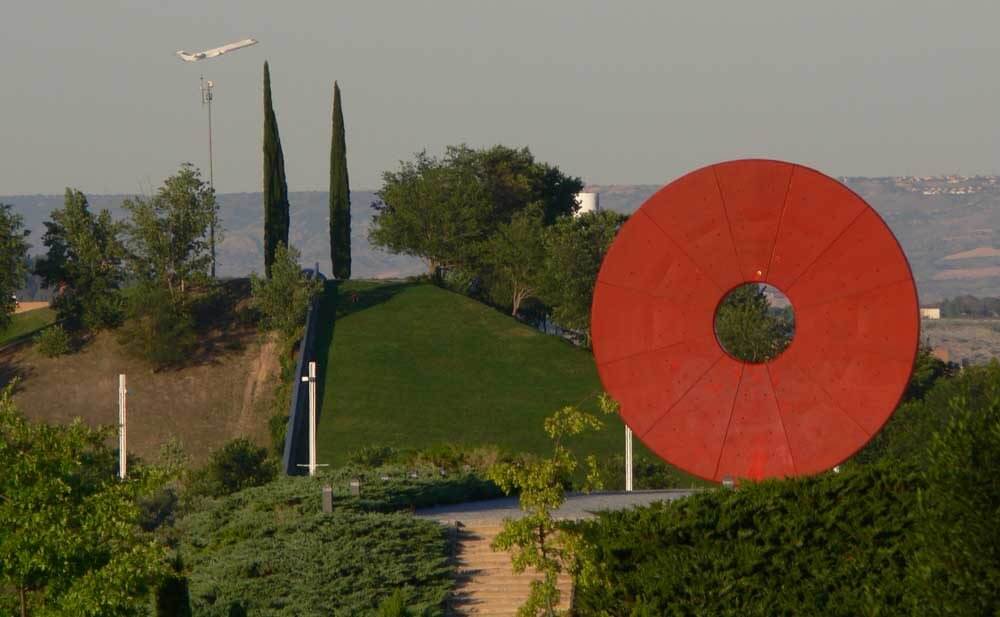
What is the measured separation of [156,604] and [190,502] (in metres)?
19.2

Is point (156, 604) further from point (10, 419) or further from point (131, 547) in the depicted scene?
point (10, 419)

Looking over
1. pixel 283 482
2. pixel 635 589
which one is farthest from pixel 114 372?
pixel 635 589

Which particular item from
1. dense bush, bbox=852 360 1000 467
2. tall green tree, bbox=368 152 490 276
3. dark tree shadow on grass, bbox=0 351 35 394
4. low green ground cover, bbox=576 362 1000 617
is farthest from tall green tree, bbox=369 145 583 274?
low green ground cover, bbox=576 362 1000 617

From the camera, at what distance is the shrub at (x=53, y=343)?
6506cm

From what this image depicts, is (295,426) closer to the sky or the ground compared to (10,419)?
closer to the ground

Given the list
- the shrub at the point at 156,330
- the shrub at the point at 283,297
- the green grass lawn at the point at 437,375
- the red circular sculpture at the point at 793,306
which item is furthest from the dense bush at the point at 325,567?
the shrub at the point at 283,297

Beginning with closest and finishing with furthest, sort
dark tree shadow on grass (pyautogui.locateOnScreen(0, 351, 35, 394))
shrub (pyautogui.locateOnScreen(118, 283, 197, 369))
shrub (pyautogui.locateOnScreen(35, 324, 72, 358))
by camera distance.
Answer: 1. dark tree shadow on grass (pyautogui.locateOnScreen(0, 351, 35, 394))
2. shrub (pyautogui.locateOnScreen(118, 283, 197, 369))
3. shrub (pyautogui.locateOnScreen(35, 324, 72, 358))

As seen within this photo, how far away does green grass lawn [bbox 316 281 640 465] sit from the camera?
58.2 meters

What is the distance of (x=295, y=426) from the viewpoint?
57.2 metres

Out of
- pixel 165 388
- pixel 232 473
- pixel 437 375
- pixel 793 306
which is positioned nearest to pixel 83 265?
pixel 165 388

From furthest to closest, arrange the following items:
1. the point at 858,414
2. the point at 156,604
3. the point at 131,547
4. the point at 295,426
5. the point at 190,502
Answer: the point at 295,426 → the point at 190,502 → the point at 858,414 → the point at 156,604 → the point at 131,547

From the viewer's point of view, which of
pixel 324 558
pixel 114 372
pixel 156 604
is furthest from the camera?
pixel 114 372

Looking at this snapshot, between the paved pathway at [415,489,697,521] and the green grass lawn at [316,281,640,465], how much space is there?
24.9m

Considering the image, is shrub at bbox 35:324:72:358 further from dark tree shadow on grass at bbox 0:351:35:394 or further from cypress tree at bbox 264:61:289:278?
cypress tree at bbox 264:61:289:278
